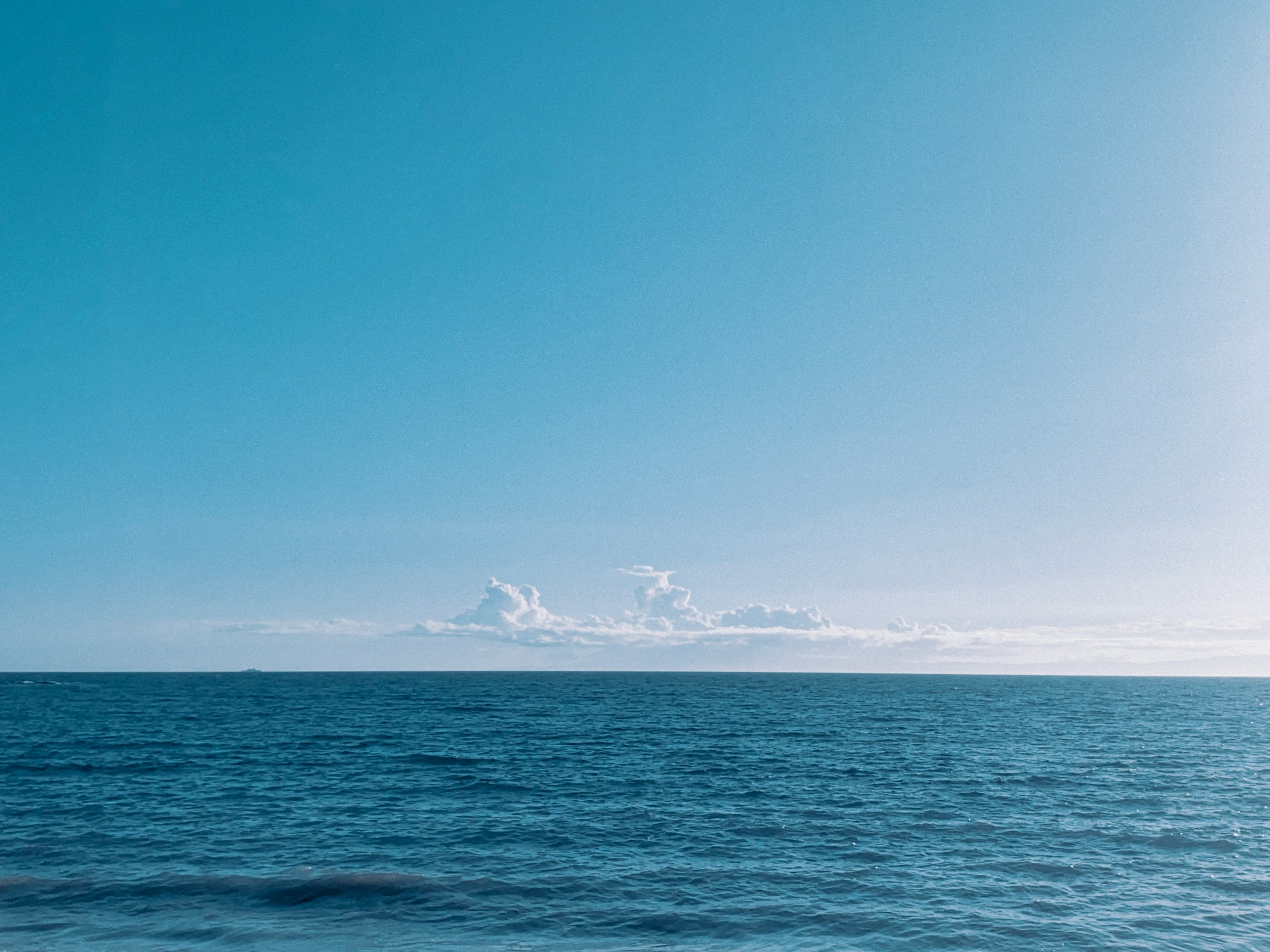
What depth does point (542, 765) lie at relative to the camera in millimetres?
48531

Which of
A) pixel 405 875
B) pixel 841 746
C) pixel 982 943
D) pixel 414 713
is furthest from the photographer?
pixel 414 713

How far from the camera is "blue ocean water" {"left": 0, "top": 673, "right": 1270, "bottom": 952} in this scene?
21.4m

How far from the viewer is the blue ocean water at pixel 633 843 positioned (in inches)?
844

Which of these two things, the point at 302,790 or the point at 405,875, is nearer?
the point at 405,875

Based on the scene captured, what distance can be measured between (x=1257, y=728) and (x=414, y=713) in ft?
286

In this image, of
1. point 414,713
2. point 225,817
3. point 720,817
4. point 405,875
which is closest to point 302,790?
point 225,817

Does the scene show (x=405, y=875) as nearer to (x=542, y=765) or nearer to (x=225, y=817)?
(x=225, y=817)

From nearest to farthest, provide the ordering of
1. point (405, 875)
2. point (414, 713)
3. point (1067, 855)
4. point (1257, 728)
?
point (405, 875) → point (1067, 855) → point (1257, 728) → point (414, 713)

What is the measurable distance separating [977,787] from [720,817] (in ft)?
50.8

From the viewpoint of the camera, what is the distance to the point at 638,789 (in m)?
40.3

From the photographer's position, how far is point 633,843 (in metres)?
30.0

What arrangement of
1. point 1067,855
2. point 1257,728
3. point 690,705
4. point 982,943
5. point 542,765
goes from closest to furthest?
point 982,943, point 1067,855, point 542,765, point 1257,728, point 690,705

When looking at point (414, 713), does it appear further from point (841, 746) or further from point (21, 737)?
point (841, 746)

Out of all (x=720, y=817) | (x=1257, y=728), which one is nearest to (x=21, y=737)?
(x=720, y=817)
